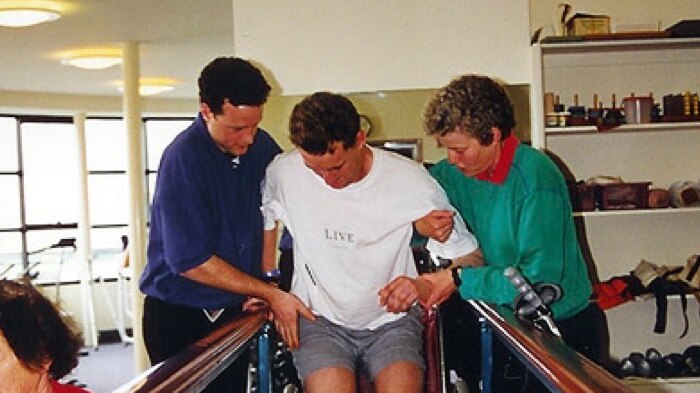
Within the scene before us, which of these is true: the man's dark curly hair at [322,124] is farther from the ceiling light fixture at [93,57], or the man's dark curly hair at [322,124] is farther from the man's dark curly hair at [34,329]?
the ceiling light fixture at [93,57]

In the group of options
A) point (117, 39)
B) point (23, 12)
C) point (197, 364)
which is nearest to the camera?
point (197, 364)

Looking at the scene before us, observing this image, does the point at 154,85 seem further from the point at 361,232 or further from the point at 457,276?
the point at 457,276

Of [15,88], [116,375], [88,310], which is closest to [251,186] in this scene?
[116,375]

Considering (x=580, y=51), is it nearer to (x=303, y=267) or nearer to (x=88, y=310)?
(x=303, y=267)

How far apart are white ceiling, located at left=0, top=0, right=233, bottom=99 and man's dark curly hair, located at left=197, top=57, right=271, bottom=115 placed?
3235mm

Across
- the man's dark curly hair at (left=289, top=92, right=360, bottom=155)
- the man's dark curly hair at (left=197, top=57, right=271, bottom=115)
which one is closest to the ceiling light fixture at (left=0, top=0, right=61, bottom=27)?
the man's dark curly hair at (left=197, top=57, right=271, bottom=115)

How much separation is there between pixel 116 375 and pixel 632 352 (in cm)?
514

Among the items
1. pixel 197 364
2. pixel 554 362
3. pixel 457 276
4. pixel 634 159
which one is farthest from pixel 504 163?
pixel 634 159

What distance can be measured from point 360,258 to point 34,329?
111 centimetres

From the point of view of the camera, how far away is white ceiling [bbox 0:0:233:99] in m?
5.99

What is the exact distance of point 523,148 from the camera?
2.56 metres

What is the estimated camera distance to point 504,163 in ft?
8.26

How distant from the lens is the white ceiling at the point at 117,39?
5.99 m

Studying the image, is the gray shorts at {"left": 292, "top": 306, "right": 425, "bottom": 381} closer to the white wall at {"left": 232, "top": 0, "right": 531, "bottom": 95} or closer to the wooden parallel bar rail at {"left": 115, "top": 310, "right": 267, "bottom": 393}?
the wooden parallel bar rail at {"left": 115, "top": 310, "right": 267, "bottom": 393}
